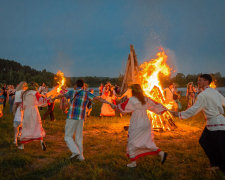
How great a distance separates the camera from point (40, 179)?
13.9 ft

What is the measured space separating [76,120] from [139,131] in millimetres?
1673

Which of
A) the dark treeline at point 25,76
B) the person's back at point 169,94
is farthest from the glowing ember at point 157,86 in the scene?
the dark treeline at point 25,76

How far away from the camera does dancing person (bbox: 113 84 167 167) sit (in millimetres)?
4773

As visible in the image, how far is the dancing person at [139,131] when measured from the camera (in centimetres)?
477

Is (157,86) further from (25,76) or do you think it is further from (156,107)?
(25,76)

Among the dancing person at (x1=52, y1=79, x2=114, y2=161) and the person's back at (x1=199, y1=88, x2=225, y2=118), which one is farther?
the dancing person at (x1=52, y1=79, x2=114, y2=161)

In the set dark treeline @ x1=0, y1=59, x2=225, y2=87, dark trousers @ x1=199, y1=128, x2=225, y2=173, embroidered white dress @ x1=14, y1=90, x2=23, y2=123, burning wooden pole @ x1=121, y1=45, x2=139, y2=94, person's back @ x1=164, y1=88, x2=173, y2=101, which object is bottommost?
dark trousers @ x1=199, y1=128, x2=225, y2=173

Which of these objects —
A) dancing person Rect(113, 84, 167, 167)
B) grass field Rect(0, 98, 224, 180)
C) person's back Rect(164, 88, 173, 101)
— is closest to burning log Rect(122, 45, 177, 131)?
grass field Rect(0, 98, 224, 180)

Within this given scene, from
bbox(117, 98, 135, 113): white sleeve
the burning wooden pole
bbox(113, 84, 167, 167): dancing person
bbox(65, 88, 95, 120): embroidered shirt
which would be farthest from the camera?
the burning wooden pole

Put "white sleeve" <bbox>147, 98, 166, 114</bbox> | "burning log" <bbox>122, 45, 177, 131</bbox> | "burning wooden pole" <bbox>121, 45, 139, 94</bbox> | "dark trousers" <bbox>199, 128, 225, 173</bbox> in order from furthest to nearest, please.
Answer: "burning wooden pole" <bbox>121, 45, 139, 94</bbox>, "burning log" <bbox>122, 45, 177, 131</bbox>, "white sleeve" <bbox>147, 98, 166, 114</bbox>, "dark trousers" <bbox>199, 128, 225, 173</bbox>

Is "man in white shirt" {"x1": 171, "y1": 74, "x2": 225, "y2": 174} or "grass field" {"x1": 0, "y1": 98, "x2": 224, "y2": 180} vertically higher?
"man in white shirt" {"x1": 171, "y1": 74, "x2": 225, "y2": 174}

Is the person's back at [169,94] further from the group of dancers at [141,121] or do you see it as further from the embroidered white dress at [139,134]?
the embroidered white dress at [139,134]

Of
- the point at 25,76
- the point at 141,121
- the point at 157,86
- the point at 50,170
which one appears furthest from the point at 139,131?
the point at 25,76

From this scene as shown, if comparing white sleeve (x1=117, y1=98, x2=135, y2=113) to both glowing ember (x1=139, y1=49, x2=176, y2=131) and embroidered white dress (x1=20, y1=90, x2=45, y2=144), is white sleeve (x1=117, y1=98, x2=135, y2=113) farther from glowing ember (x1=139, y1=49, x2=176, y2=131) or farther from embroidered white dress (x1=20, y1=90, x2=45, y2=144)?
glowing ember (x1=139, y1=49, x2=176, y2=131)
